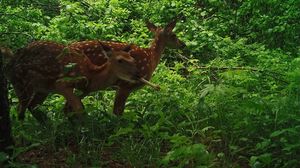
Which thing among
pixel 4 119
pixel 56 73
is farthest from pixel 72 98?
pixel 4 119

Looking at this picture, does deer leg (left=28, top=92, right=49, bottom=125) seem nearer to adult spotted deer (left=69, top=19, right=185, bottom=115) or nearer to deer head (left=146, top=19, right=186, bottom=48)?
adult spotted deer (left=69, top=19, right=185, bottom=115)

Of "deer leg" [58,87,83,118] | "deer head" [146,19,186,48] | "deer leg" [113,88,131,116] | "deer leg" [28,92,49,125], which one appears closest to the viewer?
"deer leg" [58,87,83,118]

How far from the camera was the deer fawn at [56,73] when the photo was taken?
5.94m

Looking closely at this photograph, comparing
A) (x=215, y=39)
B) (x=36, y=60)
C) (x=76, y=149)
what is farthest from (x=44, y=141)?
(x=215, y=39)

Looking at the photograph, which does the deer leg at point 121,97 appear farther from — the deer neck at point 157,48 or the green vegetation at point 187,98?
the deer neck at point 157,48

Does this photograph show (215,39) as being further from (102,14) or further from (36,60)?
(36,60)

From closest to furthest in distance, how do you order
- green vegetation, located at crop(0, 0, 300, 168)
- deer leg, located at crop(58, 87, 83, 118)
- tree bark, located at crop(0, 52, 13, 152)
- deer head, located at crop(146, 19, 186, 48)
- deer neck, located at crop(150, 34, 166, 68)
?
tree bark, located at crop(0, 52, 13, 152), green vegetation, located at crop(0, 0, 300, 168), deer leg, located at crop(58, 87, 83, 118), deer neck, located at crop(150, 34, 166, 68), deer head, located at crop(146, 19, 186, 48)

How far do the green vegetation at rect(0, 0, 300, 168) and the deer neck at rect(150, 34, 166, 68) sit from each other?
39 cm

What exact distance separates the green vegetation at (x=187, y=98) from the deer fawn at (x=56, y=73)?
0.24 meters

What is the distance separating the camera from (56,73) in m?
5.97

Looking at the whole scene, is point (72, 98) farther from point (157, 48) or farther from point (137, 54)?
point (157, 48)

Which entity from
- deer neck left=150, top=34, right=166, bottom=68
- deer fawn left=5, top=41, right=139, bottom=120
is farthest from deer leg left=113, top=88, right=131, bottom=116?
deer neck left=150, top=34, right=166, bottom=68

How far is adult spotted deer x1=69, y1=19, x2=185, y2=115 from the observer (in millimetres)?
6766

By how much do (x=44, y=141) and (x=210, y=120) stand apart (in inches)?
76.8
